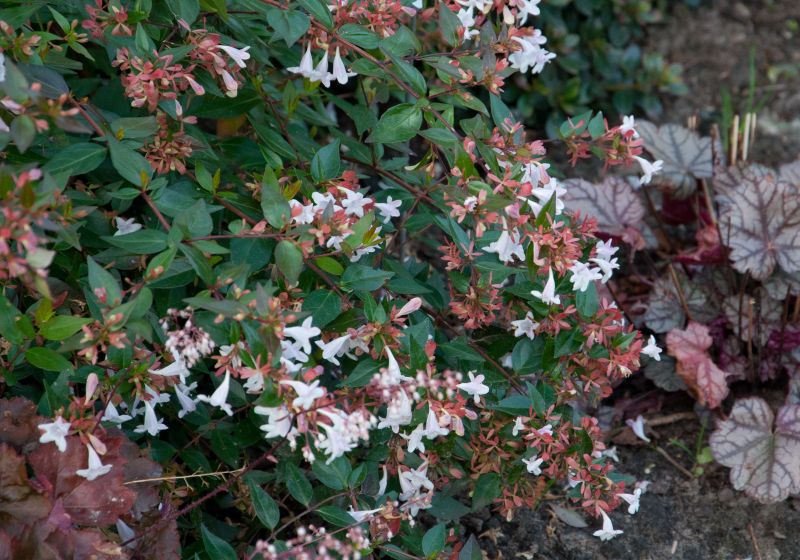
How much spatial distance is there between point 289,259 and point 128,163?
1.24ft

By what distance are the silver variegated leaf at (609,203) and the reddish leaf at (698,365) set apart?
0.38 m

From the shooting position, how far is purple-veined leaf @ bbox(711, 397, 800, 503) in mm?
2357

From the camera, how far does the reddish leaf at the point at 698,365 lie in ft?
8.41

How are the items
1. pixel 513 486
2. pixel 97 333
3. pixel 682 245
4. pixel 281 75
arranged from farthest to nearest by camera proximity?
pixel 682 245, pixel 281 75, pixel 513 486, pixel 97 333

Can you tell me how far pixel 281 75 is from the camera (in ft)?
8.18

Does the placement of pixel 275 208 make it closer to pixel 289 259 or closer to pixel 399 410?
pixel 289 259

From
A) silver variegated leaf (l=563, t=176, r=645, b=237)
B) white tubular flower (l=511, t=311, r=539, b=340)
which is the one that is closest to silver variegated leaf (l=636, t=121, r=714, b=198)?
silver variegated leaf (l=563, t=176, r=645, b=237)

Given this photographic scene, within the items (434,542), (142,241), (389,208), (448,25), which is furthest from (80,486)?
(448,25)

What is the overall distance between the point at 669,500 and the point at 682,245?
1081mm

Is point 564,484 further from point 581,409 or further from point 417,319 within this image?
point 417,319

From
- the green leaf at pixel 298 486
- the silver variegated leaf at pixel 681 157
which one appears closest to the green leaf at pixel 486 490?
the green leaf at pixel 298 486

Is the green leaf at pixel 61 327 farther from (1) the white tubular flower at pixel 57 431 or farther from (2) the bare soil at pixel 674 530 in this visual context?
(2) the bare soil at pixel 674 530

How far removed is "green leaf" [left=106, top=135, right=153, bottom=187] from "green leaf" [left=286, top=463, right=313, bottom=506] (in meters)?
0.66

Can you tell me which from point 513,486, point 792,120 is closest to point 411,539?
point 513,486
